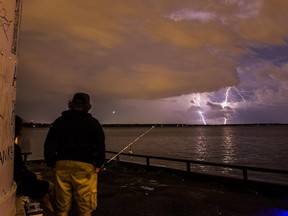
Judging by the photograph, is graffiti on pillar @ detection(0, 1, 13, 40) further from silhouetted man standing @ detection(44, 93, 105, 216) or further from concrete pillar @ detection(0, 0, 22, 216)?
silhouetted man standing @ detection(44, 93, 105, 216)

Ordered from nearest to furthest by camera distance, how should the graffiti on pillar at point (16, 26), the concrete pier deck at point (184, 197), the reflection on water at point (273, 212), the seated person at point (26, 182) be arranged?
the graffiti on pillar at point (16, 26)
the seated person at point (26, 182)
the reflection on water at point (273, 212)
the concrete pier deck at point (184, 197)

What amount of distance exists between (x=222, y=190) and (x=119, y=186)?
3.71 m

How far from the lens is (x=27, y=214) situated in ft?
12.3

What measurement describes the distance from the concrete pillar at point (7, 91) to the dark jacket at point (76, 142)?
3.41 ft

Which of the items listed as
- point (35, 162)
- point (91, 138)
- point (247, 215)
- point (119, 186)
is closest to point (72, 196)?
point (91, 138)

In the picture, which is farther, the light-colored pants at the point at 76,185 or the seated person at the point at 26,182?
the light-colored pants at the point at 76,185

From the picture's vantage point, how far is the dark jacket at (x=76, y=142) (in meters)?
4.20

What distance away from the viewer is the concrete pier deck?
8.18m

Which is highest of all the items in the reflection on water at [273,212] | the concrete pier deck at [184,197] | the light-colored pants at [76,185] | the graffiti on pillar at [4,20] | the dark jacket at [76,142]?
the graffiti on pillar at [4,20]

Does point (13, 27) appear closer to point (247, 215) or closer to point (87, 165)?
point (87, 165)

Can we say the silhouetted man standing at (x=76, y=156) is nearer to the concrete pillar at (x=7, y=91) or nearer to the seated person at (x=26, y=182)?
the seated person at (x=26, y=182)

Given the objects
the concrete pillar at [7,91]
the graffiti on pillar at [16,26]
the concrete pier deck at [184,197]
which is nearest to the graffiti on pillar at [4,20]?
the concrete pillar at [7,91]

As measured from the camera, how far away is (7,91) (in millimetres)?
2996

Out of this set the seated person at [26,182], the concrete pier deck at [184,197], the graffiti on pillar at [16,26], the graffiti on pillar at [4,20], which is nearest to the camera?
the graffiti on pillar at [4,20]
